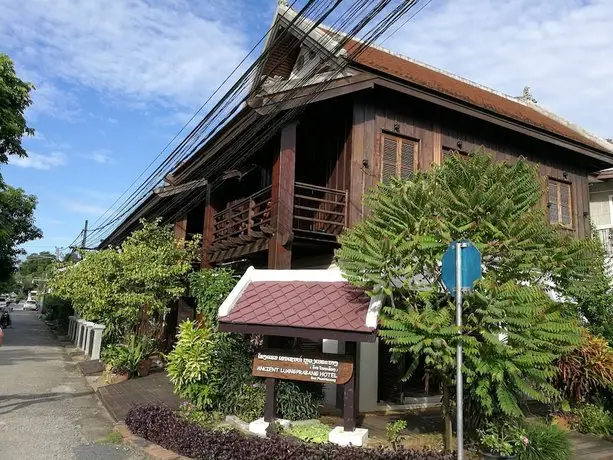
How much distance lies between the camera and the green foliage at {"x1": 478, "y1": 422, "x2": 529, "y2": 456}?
5.94m

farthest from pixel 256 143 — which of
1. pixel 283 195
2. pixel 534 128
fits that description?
pixel 534 128

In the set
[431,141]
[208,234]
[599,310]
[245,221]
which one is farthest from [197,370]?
[431,141]

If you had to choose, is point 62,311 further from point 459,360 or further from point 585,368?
point 459,360

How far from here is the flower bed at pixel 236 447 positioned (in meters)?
5.96

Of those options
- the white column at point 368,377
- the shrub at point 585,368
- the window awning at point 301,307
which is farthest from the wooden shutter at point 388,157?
the shrub at point 585,368

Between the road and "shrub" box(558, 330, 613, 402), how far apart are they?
665 cm

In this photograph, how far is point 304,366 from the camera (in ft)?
23.9

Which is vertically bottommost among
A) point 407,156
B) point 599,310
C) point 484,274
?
point 599,310

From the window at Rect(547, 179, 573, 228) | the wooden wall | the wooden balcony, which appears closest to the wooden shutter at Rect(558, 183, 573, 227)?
the window at Rect(547, 179, 573, 228)

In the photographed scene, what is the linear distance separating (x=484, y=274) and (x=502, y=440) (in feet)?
6.41

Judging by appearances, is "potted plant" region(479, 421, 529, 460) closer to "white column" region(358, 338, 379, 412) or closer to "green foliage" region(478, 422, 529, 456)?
"green foliage" region(478, 422, 529, 456)

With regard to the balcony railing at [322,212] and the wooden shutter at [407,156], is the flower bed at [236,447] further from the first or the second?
the wooden shutter at [407,156]

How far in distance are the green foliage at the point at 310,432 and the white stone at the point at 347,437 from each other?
0.15 m

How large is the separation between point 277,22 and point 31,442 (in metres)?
9.64
